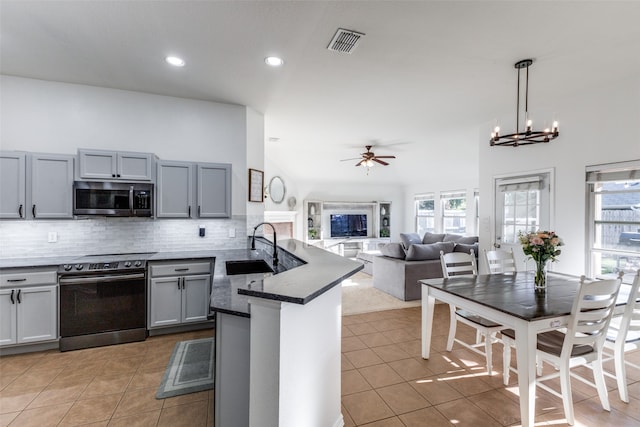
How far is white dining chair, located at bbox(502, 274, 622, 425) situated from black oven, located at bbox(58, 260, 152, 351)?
364 centimetres

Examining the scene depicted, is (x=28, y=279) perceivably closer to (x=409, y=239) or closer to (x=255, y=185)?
(x=255, y=185)

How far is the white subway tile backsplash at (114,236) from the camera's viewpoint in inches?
129

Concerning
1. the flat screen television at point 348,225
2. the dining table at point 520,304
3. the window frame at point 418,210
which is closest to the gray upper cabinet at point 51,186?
the dining table at point 520,304

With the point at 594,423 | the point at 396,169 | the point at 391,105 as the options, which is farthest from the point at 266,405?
the point at 396,169

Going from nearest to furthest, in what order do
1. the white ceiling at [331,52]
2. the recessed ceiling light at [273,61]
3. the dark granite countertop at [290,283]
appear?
the dark granite countertop at [290,283] → the white ceiling at [331,52] → the recessed ceiling light at [273,61]

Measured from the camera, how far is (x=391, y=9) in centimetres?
213

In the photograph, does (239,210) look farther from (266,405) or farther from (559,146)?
(559,146)

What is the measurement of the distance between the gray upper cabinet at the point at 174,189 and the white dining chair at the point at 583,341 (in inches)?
149

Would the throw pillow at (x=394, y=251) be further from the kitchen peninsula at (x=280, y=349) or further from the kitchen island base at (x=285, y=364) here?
the kitchen island base at (x=285, y=364)

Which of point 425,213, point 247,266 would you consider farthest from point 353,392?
point 425,213

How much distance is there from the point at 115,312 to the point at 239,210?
1818 mm

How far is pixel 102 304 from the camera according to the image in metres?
3.09

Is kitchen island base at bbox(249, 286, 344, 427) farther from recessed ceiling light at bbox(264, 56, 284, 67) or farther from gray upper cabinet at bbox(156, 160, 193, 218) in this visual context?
gray upper cabinet at bbox(156, 160, 193, 218)

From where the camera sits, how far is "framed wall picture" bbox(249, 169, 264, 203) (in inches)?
166
